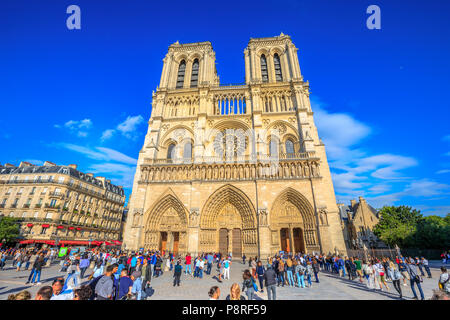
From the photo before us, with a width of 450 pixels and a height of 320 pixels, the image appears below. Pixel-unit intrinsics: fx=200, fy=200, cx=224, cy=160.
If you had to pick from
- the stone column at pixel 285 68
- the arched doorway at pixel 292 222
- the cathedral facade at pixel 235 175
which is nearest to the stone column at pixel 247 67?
the cathedral facade at pixel 235 175

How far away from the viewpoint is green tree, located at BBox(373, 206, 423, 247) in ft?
72.7

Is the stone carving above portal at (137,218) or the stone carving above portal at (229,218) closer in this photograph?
A: the stone carving above portal at (137,218)

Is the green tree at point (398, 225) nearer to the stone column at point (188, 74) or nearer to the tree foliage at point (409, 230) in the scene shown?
the tree foliage at point (409, 230)

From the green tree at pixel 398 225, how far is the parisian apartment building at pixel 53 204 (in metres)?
33.2

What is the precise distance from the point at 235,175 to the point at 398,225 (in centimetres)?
2130

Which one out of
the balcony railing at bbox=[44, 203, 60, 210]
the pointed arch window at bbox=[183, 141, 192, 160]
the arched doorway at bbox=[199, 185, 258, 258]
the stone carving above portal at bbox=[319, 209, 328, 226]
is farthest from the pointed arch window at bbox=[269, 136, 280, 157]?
the balcony railing at bbox=[44, 203, 60, 210]

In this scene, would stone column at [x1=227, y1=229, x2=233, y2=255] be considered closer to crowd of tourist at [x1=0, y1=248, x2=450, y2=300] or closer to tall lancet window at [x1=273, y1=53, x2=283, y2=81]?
crowd of tourist at [x1=0, y1=248, x2=450, y2=300]

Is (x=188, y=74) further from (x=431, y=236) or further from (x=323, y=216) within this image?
(x=431, y=236)

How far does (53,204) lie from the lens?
2556 centimetres

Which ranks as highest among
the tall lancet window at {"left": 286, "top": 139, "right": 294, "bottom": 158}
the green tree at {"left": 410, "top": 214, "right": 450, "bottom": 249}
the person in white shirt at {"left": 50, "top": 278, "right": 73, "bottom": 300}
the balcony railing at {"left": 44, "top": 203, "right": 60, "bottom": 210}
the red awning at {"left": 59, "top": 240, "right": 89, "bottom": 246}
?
the tall lancet window at {"left": 286, "top": 139, "right": 294, "bottom": 158}

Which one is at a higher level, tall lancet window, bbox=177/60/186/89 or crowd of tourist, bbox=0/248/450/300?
tall lancet window, bbox=177/60/186/89

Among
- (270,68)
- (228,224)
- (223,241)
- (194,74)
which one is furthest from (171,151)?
(270,68)

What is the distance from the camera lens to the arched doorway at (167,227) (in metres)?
18.9

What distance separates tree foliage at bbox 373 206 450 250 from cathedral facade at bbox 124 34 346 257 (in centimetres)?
1093
